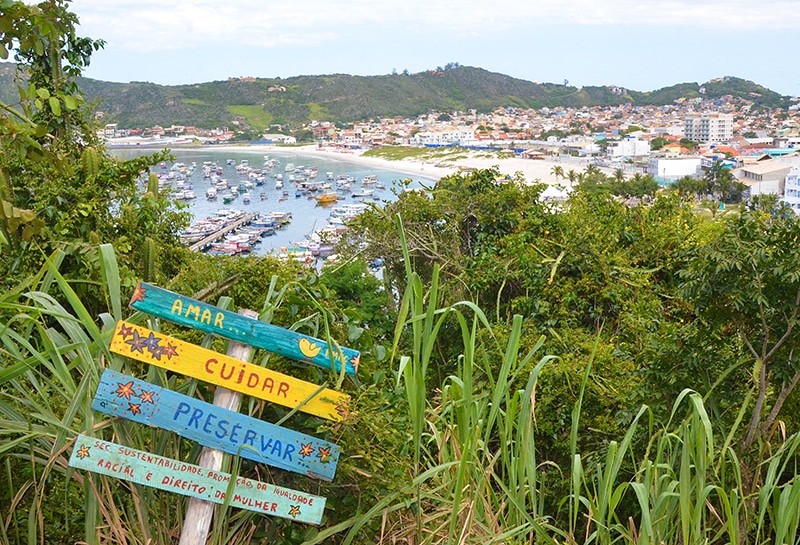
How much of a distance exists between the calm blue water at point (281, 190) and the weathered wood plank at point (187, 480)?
18573mm

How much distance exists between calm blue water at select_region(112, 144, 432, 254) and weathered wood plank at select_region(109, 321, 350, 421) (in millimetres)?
18532

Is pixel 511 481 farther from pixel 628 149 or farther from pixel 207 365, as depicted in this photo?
pixel 628 149

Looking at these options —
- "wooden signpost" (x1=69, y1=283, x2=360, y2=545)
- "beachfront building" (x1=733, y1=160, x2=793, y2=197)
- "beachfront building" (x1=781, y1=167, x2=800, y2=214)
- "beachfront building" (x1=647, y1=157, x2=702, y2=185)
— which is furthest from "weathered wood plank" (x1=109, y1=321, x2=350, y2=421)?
"beachfront building" (x1=647, y1=157, x2=702, y2=185)

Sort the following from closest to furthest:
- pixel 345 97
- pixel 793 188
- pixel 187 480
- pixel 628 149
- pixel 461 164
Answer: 1. pixel 187 480
2. pixel 793 188
3. pixel 461 164
4. pixel 628 149
5. pixel 345 97

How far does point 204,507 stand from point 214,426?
0.13m

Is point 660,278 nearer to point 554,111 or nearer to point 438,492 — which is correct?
point 438,492

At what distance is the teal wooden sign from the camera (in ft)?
4.38

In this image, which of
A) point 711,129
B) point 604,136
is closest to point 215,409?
point 604,136

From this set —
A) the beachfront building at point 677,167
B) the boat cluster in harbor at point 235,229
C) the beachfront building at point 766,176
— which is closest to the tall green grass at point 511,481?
the boat cluster in harbor at point 235,229

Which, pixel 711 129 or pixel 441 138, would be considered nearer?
pixel 441 138

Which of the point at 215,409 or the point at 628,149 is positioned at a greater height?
the point at 215,409

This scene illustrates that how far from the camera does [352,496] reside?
60.6 inches

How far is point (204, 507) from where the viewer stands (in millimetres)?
1358

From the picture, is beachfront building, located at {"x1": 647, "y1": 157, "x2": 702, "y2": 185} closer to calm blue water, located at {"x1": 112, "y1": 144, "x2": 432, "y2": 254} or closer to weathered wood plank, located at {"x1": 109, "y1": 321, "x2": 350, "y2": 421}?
calm blue water, located at {"x1": 112, "y1": 144, "x2": 432, "y2": 254}
